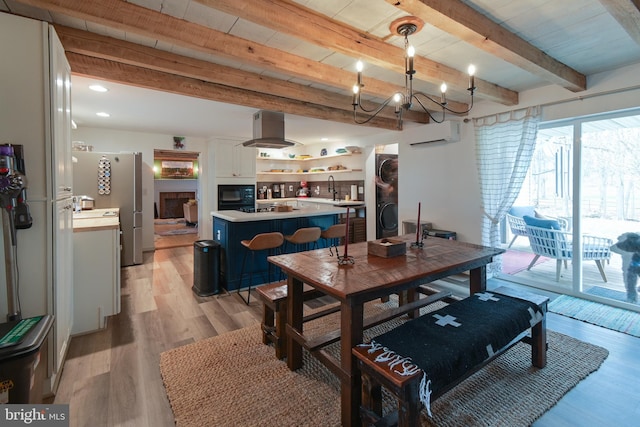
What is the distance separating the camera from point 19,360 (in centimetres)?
134

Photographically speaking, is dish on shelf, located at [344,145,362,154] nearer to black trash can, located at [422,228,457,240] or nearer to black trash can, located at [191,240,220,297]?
black trash can, located at [422,228,457,240]

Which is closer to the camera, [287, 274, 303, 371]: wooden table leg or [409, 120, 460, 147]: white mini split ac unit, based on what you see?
[287, 274, 303, 371]: wooden table leg

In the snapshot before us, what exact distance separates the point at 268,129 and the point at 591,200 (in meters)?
3.84

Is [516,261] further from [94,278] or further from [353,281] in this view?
[94,278]

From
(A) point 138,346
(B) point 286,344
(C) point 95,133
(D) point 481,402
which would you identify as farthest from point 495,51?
(C) point 95,133

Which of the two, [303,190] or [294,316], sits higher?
[303,190]

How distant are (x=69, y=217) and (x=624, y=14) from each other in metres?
3.78

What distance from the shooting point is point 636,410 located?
1.70m

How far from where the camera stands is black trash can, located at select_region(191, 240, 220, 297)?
346 centimetres

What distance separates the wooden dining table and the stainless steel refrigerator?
376 centimetres

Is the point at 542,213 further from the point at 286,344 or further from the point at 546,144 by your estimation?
the point at 286,344

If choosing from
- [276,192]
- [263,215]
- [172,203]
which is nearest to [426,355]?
[263,215]

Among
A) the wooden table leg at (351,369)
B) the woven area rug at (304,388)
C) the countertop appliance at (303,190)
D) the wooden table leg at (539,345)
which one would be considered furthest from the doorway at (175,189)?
the wooden table leg at (539,345)

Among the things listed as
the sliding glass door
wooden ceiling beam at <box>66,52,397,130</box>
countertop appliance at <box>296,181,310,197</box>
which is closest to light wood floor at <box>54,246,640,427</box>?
the sliding glass door
